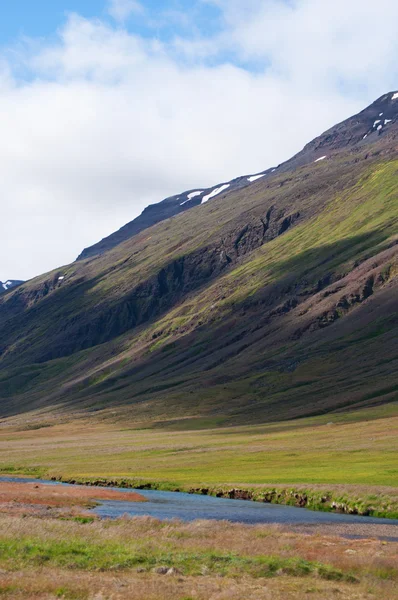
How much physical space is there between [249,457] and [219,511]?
40383 mm

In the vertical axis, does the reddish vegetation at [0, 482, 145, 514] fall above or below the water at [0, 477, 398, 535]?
above

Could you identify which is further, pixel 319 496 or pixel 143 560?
pixel 319 496

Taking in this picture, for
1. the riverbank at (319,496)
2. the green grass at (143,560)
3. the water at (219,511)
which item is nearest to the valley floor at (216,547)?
the green grass at (143,560)

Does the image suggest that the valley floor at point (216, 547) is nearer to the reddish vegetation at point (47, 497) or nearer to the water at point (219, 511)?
the reddish vegetation at point (47, 497)

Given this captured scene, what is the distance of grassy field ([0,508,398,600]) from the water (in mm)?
9950

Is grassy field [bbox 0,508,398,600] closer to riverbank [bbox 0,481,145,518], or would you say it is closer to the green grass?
the green grass

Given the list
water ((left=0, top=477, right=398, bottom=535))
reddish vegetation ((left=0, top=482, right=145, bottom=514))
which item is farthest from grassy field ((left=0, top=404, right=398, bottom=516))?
reddish vegetation ((left=0, top=482, right=145, bottom=514))

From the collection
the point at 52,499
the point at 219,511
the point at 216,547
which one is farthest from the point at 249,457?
the point at 216,547

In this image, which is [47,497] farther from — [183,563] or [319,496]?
[183,563]

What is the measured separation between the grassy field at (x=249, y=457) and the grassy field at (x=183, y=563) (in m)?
19.0

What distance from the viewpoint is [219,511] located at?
2322 inches

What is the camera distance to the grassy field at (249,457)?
70312 millimetres

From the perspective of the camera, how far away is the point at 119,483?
83.6 m

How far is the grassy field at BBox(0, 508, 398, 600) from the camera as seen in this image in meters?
25.9
